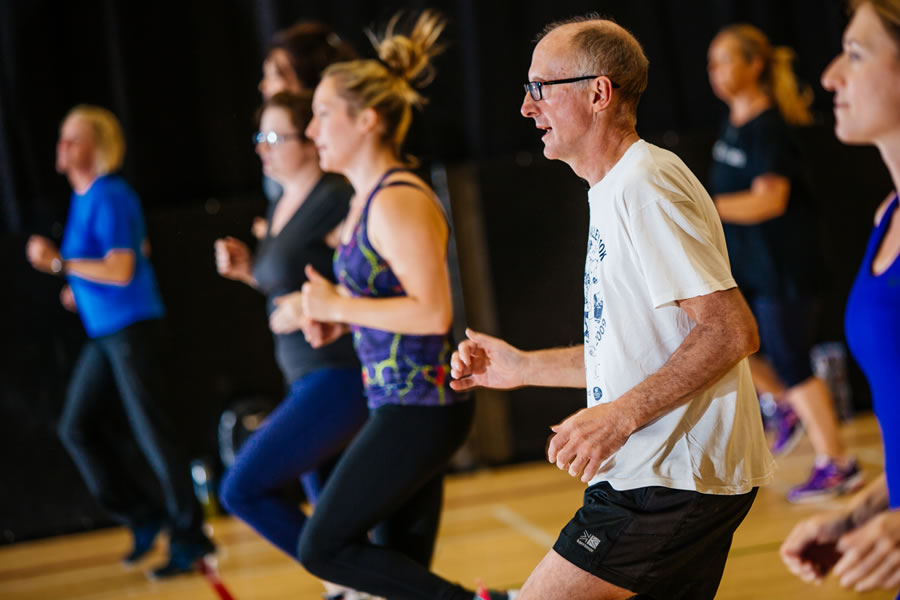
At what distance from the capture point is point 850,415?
17.6 feet

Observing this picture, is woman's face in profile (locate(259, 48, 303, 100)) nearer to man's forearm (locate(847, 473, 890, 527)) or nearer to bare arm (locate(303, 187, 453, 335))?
bare arm (locate(303, 187, 453, 335))

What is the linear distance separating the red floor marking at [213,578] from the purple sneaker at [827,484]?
211cm

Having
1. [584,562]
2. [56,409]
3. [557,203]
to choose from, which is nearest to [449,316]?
[557,203]

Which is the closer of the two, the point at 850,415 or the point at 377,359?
the point at 377,359

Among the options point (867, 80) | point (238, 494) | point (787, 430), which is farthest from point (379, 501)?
point (787, 430)

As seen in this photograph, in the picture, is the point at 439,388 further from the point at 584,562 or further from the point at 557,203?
the point at 584,562

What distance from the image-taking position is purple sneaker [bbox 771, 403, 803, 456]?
185 inches

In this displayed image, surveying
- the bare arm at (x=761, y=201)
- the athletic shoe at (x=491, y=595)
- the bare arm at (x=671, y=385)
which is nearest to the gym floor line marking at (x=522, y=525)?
the athletic shoe at (x=491, y=595)

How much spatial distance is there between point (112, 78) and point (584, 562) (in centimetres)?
416

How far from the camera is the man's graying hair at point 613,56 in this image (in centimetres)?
155

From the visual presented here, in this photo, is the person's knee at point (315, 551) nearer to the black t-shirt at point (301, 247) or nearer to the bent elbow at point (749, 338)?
the black t-shirt at point (301, 247)

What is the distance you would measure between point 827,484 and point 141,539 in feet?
8.83

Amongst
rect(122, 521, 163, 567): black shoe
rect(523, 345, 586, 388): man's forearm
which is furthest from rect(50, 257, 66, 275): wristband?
rect(523, 345, 586, 388): man's forearm

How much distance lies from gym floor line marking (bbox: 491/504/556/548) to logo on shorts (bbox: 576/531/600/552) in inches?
77.9
